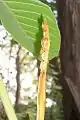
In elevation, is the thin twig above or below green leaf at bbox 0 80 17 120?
above

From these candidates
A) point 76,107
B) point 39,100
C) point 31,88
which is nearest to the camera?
point 39,100

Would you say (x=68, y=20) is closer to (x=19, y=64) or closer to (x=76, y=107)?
(x=76, y=107)

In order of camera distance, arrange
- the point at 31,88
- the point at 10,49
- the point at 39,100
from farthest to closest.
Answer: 1. the point at 10,49
2. the point at 31,88
3. the point at 39,100

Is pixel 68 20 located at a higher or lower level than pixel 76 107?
higher

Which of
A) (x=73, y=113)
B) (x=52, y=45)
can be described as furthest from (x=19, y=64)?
(x=52, y=45)

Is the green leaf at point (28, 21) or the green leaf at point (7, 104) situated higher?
the green leaf at point (28, 21)

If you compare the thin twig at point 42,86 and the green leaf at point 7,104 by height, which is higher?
the thin twig at point 42,86

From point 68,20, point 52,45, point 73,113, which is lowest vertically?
point 73,113

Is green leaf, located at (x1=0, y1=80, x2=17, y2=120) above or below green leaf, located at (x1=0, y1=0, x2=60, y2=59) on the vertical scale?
below
